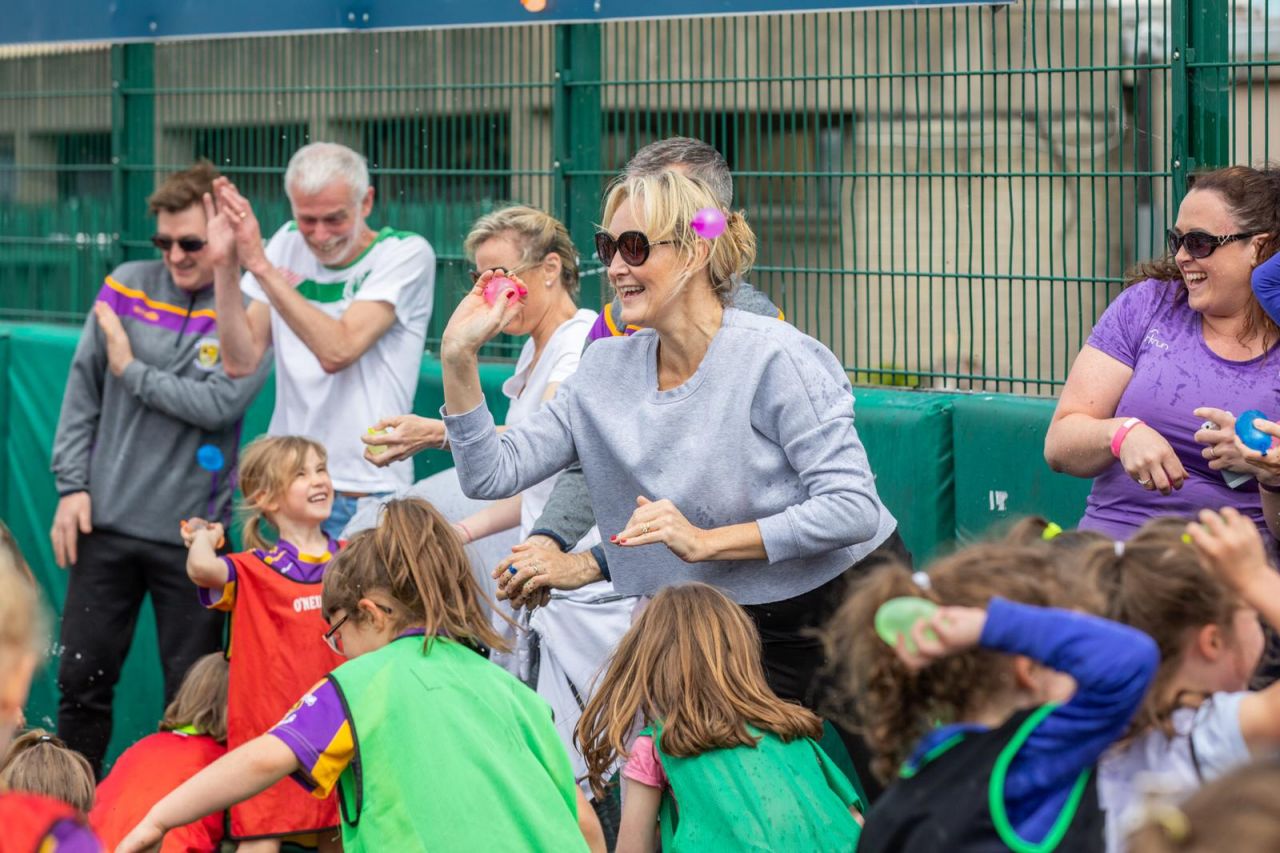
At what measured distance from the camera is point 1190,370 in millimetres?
3697

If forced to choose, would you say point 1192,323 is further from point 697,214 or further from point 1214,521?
point 1214,521

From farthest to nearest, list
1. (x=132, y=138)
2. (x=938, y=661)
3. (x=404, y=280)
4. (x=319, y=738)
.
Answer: (x=132, y=138), (x=404, y=280), (x=319, y=738), (x=938, y=661)

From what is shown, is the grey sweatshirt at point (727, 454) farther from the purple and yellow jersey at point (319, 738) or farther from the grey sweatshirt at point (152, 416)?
the grey sweatshirt at point (152, 416)

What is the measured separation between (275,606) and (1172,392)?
246 cm

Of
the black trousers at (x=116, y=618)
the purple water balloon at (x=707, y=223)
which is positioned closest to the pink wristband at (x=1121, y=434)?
the purple water balloon at (x=707, y=223)

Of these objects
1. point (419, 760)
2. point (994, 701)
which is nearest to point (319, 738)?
point (419, 760)

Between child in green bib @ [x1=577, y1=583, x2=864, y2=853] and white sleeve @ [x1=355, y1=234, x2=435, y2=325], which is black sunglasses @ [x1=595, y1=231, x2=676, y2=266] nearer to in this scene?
child in green bib @ [x1=577, y1=583, x2=864, y2=853]

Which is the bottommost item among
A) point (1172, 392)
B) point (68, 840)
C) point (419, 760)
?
point (419, 760)

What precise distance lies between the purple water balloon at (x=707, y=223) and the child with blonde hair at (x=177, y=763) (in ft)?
6.44

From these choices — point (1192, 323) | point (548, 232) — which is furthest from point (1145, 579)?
point (548, 232)

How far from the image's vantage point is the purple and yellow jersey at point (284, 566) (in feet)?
15.7

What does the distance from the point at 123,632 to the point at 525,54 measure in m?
2.56

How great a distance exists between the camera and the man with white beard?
5230 millimetres

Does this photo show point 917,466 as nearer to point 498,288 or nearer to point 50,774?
point 498,288
